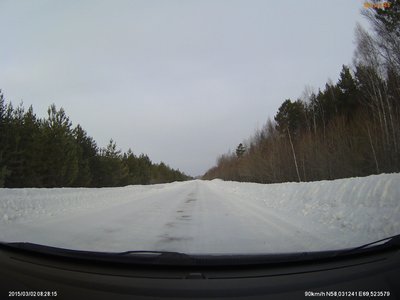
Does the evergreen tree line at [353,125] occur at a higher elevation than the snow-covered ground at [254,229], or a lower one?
higher

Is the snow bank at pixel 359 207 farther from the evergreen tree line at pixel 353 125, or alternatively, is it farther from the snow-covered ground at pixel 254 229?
the evergreen tree line at pixel 353 125

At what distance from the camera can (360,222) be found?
A: 24.5 ft

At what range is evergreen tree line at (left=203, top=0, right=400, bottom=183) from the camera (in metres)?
23.8

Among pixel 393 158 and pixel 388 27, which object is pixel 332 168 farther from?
pixel 388 27

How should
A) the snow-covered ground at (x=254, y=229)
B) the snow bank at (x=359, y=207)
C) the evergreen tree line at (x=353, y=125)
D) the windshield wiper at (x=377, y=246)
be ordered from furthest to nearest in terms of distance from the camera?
the evergreen tree line at (x=353, y=125) < the snow bank at (x=359, y=207) < the snow-covered ground at (x=254, y=229) < the windshield wiper at (x=377, y=246)

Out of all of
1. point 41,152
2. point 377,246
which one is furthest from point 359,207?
point 41,152

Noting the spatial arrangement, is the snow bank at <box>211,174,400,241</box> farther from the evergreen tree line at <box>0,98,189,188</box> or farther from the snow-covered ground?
the evergreen tree line at <box>0,98,189,188</box>

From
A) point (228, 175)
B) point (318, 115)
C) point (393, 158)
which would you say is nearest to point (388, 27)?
point (393, 158)

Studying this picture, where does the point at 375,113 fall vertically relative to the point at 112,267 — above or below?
above

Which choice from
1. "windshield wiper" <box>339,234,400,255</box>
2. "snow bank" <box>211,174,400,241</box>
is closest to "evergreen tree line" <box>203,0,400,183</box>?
"snow bank" <box>211,174,400,241</box>

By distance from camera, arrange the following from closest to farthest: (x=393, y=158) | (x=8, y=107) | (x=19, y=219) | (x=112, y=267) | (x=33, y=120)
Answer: (x=112, y=267), (x=19, y=219), (x=393, y=158), (x=8, y=107), (x=33, y=120)

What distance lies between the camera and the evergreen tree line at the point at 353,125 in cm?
2383

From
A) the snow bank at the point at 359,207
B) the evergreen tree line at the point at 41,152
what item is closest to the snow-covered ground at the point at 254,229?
the snow bank at the point at 359,207

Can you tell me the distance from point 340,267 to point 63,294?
255 centimetres
